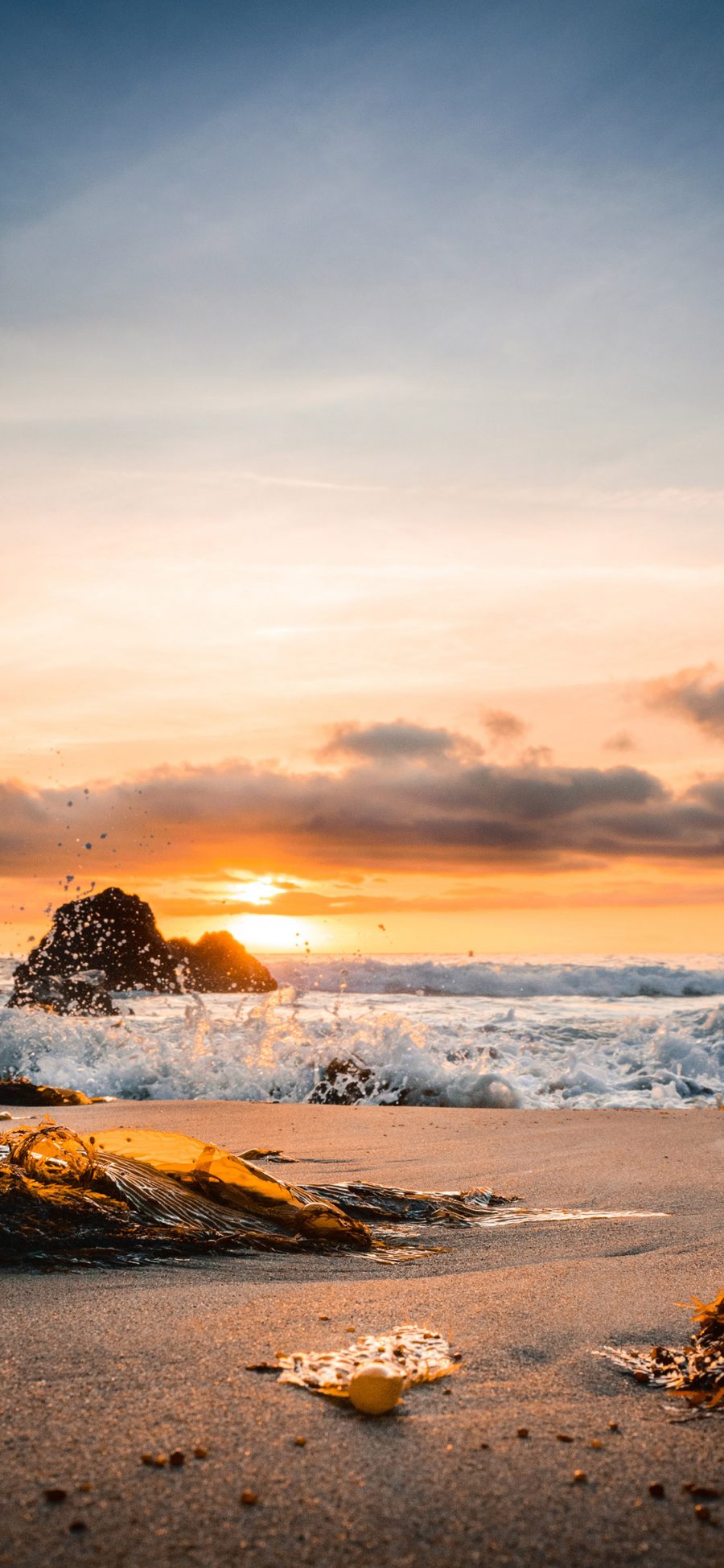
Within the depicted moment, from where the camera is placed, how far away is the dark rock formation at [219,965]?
31266 mm

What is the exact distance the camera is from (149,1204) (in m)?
3.52

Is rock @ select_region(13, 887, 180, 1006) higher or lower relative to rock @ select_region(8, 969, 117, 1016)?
higher

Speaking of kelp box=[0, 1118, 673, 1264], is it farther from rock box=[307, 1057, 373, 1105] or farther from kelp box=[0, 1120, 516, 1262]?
rock box=[307, 1057, 373, 1105]

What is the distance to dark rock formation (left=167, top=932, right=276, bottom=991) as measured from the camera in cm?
3127

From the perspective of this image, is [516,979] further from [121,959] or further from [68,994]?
[68,994]

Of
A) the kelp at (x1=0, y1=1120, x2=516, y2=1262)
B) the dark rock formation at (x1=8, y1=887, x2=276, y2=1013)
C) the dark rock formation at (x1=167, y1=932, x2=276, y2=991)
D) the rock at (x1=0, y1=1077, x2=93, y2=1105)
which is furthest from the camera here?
the dark rock formation at (x1=167, y1=932, x2=276, y2=991)

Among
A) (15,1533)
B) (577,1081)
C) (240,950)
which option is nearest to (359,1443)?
(15,1533)

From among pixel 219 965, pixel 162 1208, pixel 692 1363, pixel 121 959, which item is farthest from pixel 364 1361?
pixel 219 965

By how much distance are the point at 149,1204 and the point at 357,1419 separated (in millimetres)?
1570

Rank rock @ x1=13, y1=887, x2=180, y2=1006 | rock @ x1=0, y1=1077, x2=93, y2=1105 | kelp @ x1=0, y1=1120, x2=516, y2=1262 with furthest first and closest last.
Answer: rock @ x1=13, y1=887, x2=180, y2=1006 < rock @ x1=0, y1=1077, x2=93, y2=1105 < kelp @ x1=0, y1=1120, x2=516, y2=1262

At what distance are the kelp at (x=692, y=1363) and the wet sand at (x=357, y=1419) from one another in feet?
0.20

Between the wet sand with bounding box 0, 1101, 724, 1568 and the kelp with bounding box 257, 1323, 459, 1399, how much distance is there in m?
0.05

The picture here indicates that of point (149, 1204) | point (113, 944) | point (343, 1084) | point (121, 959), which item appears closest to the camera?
point (149, 1204)

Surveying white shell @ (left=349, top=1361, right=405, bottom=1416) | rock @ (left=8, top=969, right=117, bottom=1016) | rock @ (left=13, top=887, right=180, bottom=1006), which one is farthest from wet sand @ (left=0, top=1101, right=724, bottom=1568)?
rock @ (left=13, top=887, right=180, bottom=1006)
